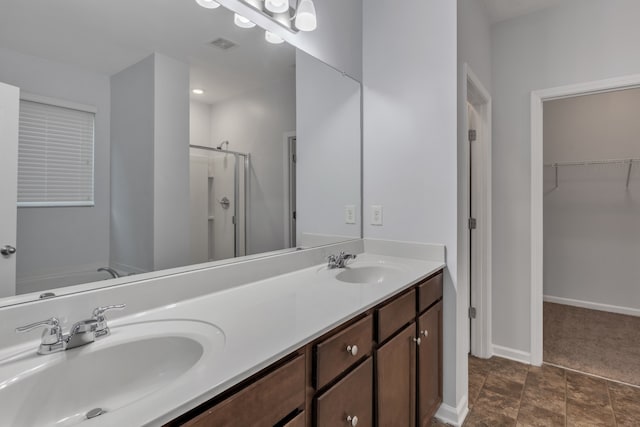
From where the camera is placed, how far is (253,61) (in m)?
1.52

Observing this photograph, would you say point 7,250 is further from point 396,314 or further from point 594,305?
point 594,305

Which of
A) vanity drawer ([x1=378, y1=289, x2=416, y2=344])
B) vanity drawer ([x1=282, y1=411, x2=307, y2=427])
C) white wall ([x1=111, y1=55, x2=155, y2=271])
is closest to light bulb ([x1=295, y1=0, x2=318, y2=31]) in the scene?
white wall ([x1=111, y1=55, x2=155, y2=271])

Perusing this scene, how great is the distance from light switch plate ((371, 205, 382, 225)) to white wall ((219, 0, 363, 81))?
0.83 metres

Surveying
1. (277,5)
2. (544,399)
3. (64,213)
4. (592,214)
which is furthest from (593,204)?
(64,213)

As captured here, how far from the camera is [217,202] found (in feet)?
4.50

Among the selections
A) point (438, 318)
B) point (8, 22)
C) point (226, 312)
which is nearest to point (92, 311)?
point (226, 312)

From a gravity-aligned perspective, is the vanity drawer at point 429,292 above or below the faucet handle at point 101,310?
below

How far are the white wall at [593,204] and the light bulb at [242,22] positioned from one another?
3.62 metres

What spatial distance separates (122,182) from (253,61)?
84cm

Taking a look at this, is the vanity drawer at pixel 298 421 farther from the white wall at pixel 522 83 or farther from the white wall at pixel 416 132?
the white wall at pixel 522 83

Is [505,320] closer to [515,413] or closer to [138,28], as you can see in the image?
[515,413]

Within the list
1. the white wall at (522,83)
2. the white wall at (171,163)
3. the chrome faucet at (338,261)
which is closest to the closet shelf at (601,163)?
the white wall at (522,83)

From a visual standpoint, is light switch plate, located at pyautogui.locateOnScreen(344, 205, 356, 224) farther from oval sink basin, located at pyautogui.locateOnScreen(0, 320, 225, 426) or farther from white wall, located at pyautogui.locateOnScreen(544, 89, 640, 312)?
white wall, located at pyautogui.locateOnScreen(544, 89, 640, 312)

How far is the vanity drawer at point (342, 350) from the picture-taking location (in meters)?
0.92
